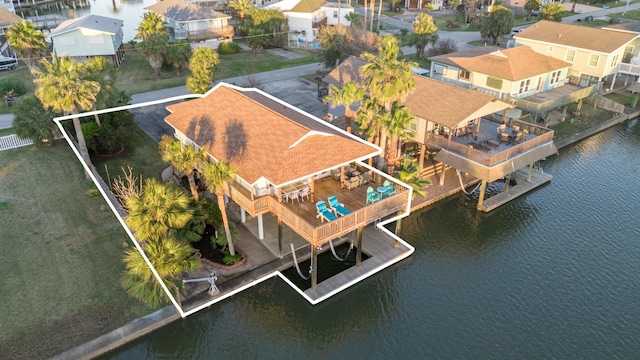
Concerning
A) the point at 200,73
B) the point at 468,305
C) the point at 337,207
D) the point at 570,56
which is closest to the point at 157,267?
the point at 337,207

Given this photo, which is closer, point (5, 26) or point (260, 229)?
point (260, 229)

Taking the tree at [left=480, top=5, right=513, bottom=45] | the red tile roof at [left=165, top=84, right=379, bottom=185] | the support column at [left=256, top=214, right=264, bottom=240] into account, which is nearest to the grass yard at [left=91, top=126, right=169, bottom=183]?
the red tile roof at [left=165, top=84, right=379, bottom=185]

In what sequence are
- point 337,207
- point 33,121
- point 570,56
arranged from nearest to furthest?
point 337,207, point 33,121, point 570,56

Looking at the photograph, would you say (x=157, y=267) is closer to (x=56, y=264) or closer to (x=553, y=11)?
(x=56, y=264)

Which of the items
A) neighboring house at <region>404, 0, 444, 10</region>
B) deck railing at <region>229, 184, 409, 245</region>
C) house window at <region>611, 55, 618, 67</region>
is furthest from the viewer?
neighboring house at <region>404, 0, 444, 10</region>

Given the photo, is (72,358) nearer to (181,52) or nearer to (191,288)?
(191,288)

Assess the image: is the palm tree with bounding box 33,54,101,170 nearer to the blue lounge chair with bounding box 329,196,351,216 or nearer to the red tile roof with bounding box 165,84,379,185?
the red tile roof with bounding box 165,84,379,185
